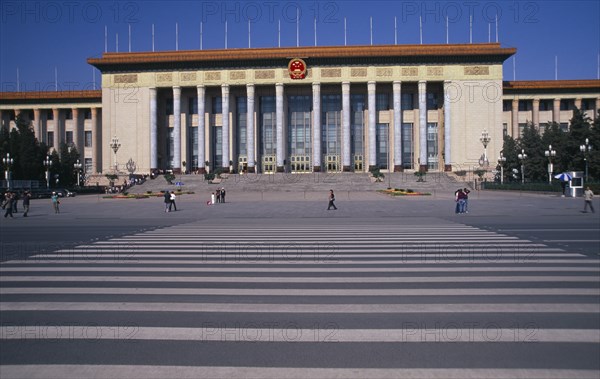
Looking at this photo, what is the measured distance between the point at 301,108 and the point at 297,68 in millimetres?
8360

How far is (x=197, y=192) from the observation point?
58281 mm

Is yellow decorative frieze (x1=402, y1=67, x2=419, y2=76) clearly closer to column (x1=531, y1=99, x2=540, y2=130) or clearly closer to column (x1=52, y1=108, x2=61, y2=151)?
column (x1=531, y1=99, x2=540, y2=130)

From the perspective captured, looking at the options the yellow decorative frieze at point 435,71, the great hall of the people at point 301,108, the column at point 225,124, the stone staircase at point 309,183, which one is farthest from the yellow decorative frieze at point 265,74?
the yellow decorative frieze at point 435,71

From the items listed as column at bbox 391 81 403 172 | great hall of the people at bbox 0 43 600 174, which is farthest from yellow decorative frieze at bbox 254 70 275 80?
column at bbox 391 81 403 172

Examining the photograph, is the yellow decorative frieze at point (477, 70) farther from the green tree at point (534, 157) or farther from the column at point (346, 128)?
the column at point (346, 128)

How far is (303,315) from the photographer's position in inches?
250

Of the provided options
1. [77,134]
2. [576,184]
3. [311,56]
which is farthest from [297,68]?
[576,184]

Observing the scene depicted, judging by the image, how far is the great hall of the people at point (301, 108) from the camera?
71.6m

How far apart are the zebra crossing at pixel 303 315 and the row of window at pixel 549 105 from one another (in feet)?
249

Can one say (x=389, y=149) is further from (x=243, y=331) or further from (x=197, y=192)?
(x=243, y=331)

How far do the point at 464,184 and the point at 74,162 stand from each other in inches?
2089

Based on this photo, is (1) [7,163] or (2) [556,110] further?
(2) [556,110]

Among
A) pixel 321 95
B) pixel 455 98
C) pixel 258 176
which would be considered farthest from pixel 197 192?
pixel 455 98

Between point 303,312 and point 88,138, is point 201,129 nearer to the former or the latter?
point 88,138
